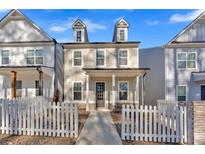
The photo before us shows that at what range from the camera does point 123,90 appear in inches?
695

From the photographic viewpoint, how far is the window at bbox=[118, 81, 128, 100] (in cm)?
1759

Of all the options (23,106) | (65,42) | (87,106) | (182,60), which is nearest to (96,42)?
(65,42)

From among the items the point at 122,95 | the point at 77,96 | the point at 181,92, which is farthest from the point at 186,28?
the point at 77,96

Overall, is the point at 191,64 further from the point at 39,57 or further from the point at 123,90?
the point at 39,57

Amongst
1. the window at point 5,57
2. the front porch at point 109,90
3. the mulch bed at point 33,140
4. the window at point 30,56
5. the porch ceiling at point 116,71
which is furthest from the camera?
the window at point 5,57

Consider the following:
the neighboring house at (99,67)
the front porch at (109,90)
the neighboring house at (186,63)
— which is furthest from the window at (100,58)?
the neighboring house at (186,63)

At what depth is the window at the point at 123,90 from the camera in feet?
57.7

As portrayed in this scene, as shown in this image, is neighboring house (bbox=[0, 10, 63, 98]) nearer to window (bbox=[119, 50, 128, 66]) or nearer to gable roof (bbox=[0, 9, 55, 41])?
gable roof (bbox=[0, 9, 55, 41])

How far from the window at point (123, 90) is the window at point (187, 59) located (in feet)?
14.1

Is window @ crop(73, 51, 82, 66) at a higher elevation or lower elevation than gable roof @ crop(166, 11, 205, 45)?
lower

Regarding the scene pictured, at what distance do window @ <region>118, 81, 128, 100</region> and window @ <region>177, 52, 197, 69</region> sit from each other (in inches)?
170

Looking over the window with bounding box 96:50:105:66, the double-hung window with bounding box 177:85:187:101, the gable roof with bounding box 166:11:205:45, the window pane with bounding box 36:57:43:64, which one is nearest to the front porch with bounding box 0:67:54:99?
the window pane with bounding box 36:57:43:64

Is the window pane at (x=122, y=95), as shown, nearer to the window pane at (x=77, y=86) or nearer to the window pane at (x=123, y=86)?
the window pane at (x=123, y=86)

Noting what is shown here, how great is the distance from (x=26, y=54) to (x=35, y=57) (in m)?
0.76
